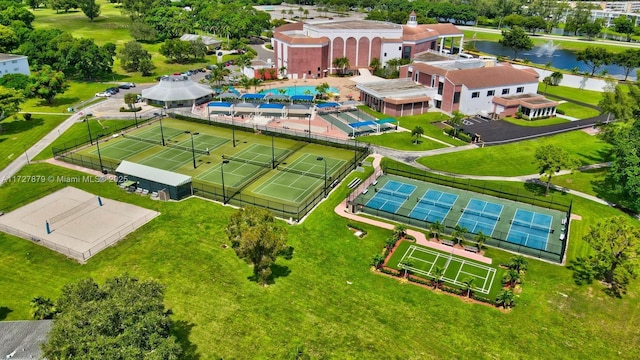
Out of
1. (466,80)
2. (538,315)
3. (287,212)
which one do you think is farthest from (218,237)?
(466,80)

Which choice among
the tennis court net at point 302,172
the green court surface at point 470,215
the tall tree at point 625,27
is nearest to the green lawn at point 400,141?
the green court surface at point 470,215

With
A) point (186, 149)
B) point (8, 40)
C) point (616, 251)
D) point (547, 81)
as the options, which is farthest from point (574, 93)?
point (8, 40)

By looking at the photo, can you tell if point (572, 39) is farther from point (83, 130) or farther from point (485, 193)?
point (83, 130)

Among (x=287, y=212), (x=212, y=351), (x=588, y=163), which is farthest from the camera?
(x=588, y=163)

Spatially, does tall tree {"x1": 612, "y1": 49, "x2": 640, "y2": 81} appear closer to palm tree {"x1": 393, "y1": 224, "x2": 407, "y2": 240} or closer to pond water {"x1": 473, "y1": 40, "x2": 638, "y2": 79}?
pond water {"x1": 473, "y1": 40, "x2": 638, "y2": 79}

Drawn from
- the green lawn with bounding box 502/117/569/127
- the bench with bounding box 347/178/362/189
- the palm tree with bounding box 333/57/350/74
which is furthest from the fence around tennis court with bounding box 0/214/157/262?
the palm tree with bounding box 333/57/350/74

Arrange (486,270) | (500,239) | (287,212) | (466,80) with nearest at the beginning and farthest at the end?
(486,270)
(500,239)
(287,212)
(466,80)

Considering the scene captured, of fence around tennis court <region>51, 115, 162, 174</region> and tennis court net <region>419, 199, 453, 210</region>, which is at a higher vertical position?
fence around tennis court <region>51, 115, 162, 174</region>

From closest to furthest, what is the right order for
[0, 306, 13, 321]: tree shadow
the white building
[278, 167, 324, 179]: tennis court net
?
[0, 306, 13, 321]: tree shadow → [278, 167, 324, 179]: tennis court net → the white building

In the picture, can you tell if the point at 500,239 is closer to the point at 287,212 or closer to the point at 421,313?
the point at 421,313
